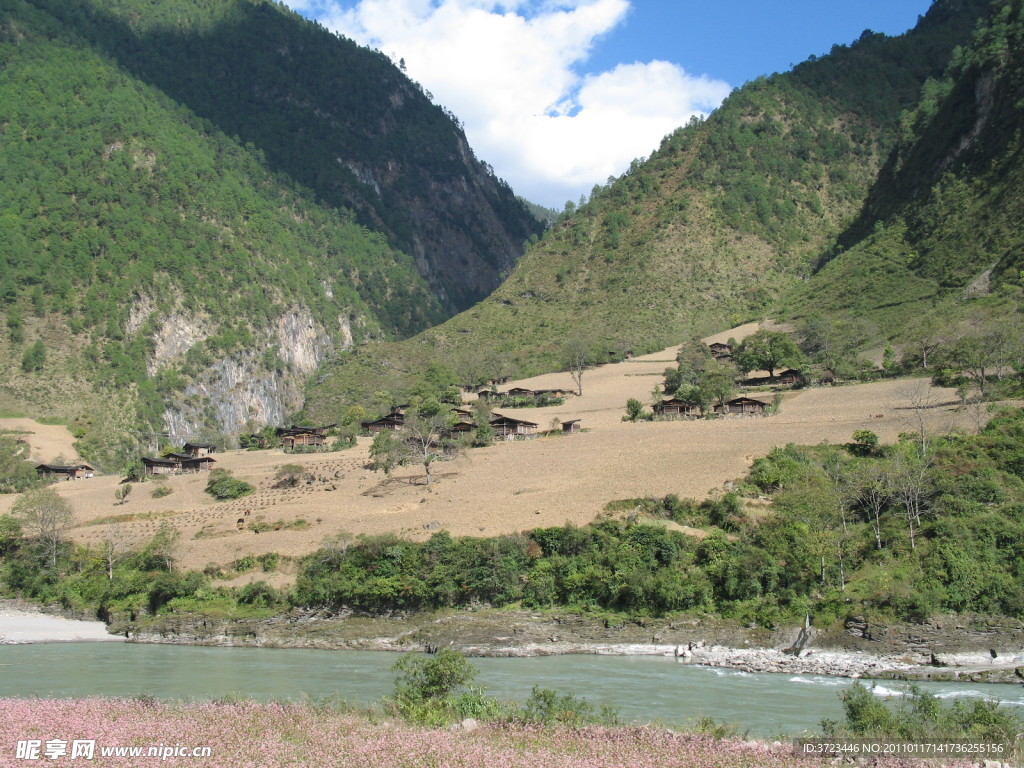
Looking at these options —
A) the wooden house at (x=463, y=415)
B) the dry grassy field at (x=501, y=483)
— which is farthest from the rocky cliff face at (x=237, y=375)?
the dry grassy field at (x=501, y=483)

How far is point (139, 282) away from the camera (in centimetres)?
15988

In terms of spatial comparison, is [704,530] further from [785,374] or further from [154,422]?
[154,422]

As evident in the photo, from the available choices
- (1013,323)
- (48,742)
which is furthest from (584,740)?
(1013,323)

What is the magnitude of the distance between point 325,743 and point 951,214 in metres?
109

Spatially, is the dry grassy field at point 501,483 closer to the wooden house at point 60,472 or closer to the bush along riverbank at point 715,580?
the bush along riverbank at point 715,580

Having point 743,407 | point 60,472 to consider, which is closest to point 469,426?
point 743,407

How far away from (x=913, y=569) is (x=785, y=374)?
168ft

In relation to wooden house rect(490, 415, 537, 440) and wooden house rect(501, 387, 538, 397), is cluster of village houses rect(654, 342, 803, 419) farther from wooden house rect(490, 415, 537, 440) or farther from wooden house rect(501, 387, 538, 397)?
wooden house rect(501, 387, 538, 397)

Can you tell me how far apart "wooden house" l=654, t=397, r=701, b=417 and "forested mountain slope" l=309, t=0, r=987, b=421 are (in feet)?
129

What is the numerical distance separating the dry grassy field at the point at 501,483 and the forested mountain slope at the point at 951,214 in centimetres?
2568

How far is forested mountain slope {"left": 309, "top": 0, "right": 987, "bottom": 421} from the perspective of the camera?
456 feet

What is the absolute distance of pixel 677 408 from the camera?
81.3m

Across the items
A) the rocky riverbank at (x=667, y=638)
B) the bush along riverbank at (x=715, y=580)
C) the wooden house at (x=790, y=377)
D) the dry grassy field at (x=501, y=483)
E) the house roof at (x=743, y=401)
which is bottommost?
the rocky riverbank at (x=667, y=638)

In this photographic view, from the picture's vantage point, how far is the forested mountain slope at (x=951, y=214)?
94.2m
